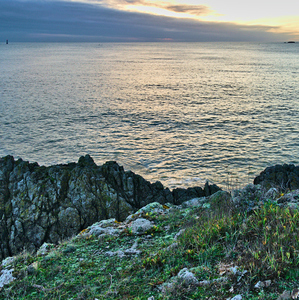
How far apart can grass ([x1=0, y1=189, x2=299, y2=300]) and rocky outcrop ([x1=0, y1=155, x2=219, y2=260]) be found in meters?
5.63

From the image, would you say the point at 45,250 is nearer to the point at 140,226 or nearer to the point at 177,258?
the point at 140,226

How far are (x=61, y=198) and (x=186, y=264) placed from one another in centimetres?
982

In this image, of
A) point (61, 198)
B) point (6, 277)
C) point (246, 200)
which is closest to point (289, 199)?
point (246, 200)

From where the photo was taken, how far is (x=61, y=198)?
45.7 ft

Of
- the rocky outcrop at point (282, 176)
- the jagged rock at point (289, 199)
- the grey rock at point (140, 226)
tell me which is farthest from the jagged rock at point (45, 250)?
the rocky outcrop at point (282, 176)

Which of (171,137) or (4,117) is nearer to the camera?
(171,137)

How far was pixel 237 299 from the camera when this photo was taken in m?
4.43

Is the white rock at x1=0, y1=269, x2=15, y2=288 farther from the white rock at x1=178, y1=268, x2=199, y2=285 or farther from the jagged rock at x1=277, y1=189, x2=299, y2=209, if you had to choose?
the jagged rock at x1=277, y1=189, x2=299, y2=209

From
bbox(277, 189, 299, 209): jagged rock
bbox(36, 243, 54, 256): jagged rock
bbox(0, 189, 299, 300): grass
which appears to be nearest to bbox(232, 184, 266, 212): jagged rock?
bbox(0, 189, 299, 300): grass

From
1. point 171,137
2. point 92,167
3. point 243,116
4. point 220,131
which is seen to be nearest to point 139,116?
point 171,137

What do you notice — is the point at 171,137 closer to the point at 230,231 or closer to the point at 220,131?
the point at 220,131

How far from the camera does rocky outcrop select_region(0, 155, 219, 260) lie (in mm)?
13094

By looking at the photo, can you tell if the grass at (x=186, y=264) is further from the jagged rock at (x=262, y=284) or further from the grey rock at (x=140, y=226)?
the grey rock at (x=140, y=226)

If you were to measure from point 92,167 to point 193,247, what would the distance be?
996cm
